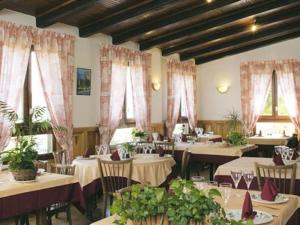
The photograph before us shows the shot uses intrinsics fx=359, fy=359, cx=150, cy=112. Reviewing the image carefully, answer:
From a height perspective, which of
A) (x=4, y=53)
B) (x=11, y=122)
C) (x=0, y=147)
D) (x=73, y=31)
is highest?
(x=73, y=31)

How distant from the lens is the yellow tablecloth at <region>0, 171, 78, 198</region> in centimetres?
330

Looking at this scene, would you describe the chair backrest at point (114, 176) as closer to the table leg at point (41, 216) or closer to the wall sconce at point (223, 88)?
the table leg at point (41, 216)

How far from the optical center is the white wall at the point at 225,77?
10133 millimetres

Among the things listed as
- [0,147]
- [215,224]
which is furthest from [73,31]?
[215,224]

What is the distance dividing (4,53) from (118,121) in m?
2.92

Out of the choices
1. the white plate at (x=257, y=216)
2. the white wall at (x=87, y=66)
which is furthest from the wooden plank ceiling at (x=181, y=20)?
the white plate at (x=257, y=216)

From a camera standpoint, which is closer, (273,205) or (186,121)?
(273,205)

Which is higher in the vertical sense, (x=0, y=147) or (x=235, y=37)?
(x=235, y=37)

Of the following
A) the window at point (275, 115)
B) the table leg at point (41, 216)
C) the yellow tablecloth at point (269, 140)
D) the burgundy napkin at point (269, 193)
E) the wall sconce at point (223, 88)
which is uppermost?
the wall sconce at point (223, 88)

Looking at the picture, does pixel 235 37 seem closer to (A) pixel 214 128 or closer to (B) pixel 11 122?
(A) pixel 214 128

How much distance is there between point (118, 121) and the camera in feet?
25.3

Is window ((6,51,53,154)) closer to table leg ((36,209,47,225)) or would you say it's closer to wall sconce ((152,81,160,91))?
table leg ((36,209,47,225))

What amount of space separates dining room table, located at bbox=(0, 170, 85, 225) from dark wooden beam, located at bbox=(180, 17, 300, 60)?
6.86 metres

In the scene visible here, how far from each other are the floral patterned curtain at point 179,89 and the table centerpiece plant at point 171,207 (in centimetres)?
787
